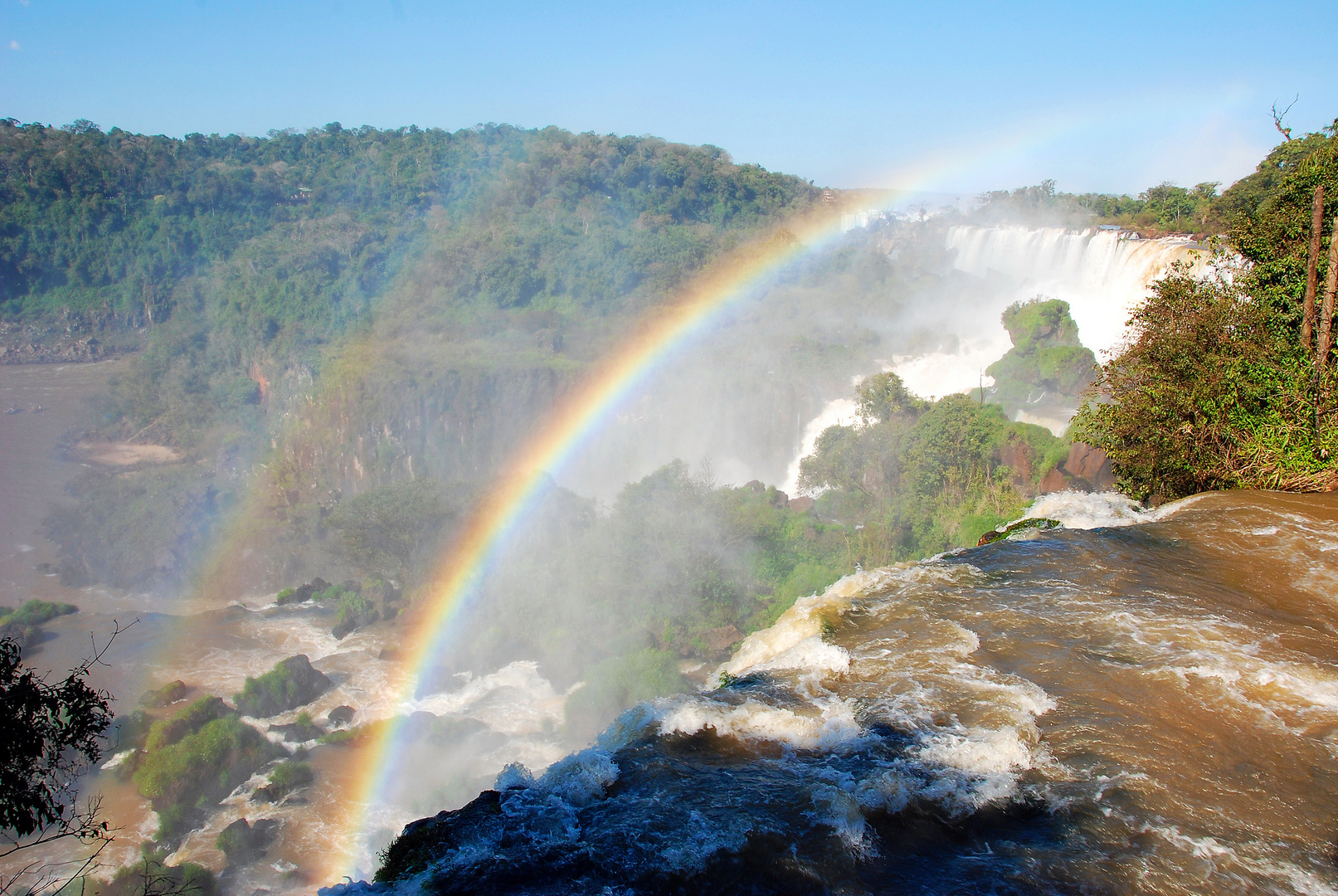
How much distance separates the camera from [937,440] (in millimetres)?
30438

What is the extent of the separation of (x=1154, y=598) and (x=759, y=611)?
18.6 meters

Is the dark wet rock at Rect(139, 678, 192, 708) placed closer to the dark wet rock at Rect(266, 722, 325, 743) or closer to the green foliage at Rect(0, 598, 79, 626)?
the dark wet rock at Rect(266, 722, 325, 743)

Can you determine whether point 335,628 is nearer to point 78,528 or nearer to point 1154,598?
point 78,528

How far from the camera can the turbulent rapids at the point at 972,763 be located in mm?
4828

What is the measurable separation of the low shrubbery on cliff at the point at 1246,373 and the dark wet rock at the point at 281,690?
24460 mm

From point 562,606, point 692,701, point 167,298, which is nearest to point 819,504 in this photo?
point 562,606

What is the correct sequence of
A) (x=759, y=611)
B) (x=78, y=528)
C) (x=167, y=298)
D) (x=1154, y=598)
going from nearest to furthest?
(x=1154, y=598) → (x=759, y=611) → (x=78, y=528) → (x=167, y=298)

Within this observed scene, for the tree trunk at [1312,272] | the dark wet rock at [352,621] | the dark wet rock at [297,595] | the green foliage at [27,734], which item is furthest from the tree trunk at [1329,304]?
the dark wet rock at [297,595]

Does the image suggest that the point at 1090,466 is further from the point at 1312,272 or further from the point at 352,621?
the point at 352,621

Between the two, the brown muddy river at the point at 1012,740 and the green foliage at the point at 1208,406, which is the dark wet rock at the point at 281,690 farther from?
the green foliage at the point at 1208,406

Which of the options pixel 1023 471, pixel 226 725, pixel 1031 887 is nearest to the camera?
pixel 1031 887

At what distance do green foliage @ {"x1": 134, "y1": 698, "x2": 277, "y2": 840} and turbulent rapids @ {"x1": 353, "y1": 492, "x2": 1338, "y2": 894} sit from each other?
18.9 metres

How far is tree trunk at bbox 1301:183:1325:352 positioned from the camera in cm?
1227

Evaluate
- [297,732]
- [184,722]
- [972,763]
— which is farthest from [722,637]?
[972,763]
